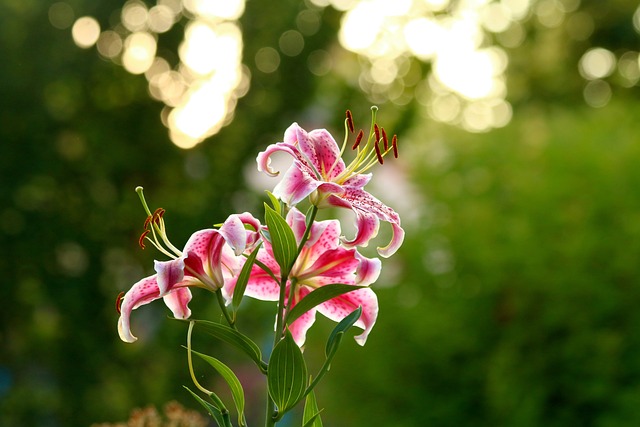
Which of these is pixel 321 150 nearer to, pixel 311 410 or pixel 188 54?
pixel 311 410

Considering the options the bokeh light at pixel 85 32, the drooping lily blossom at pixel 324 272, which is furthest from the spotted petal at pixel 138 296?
the bokeh light at pixel 85 32

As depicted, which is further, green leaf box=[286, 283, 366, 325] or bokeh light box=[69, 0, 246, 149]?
bokeh light box=[69, 0, 246, 149]

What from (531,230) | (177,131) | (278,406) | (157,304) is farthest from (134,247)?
(278,406)

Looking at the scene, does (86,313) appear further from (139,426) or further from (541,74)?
(541,74)

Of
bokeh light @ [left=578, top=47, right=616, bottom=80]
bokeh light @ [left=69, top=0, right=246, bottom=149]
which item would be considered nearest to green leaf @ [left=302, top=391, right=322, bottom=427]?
bokeh light @ [left=69, top=0, right=246, bottom=149]

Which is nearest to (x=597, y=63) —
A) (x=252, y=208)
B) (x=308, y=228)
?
(x=252, y=208)

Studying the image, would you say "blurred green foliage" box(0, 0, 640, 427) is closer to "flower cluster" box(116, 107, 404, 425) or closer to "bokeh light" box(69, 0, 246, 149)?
"bokeh light" box(69, 0, 246, 149)
